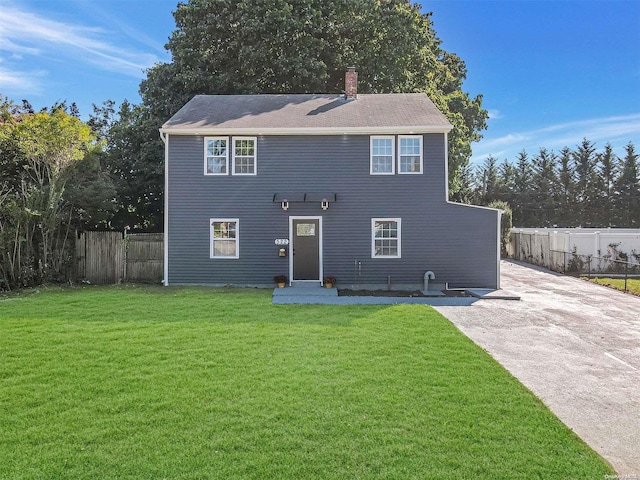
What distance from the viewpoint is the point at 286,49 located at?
21547mm

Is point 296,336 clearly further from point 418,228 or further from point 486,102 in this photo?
point 486,102

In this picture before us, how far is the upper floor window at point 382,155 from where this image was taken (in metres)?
13.6

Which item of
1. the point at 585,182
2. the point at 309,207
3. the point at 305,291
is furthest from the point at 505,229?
the point at 585,182

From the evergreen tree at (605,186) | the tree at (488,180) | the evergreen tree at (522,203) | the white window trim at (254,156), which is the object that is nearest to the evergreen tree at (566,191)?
the evergreen tree at (605,186)

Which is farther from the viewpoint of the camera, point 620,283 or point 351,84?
point 351,84

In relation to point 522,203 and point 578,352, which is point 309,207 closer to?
point 578,352

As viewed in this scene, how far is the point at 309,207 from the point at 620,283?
11.4 meters

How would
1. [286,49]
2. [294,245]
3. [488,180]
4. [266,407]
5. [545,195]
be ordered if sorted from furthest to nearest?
[488,180], [545,195], [286,49], [294,245], [266,407]

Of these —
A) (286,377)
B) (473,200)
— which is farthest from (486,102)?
(286,377)

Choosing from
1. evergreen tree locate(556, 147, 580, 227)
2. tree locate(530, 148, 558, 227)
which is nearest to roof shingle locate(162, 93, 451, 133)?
tree locate(530, 148, 558, 227)

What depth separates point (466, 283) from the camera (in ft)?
44.0

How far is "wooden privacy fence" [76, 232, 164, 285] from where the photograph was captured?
14094 mm

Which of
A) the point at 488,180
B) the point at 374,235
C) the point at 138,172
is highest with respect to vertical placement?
the point at 488,180

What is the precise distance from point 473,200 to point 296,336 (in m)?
37.7
